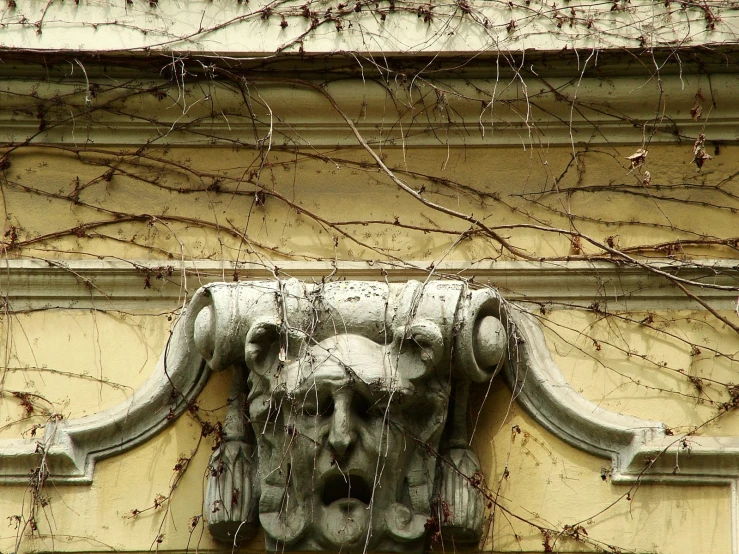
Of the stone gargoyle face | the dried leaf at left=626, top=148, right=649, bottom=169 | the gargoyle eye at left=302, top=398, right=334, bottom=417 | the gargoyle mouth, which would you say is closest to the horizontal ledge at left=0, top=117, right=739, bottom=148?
the dried leaf at left=626, top=148, right=649, bottom=169

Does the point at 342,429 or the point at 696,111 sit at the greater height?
the point at 696,111

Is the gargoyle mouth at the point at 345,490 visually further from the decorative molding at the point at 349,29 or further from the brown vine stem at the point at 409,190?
the decorative molding at the point at 349,29

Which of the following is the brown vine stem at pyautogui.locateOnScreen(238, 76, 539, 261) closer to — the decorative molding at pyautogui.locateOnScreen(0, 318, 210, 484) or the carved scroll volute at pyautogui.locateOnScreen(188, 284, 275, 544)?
the carved scroll volute at pyautogui.locateOnScreen(188, 284, 275, 544)

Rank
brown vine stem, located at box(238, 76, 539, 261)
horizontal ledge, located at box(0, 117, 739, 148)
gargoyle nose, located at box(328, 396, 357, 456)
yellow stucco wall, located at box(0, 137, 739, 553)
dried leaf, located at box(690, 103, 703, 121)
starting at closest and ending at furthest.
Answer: gargoyle nose, located at box(328, 396, 357, 456), yellow stucco wall, located at box(0, 137, 739, 553), brown vine stem, located at box(238, 76, 539, 261), dried leaf, located at box(690, 103, 703, 121), horizontal ledge, located at box(0, 117, 739, 148)

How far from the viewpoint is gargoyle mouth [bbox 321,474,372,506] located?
15.2ft

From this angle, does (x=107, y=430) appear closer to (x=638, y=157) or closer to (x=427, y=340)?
(x=427, y=340)

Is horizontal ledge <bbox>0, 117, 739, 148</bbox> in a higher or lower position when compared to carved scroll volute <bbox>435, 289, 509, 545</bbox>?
higher

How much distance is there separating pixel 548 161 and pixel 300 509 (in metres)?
1.72

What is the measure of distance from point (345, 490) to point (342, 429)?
0.30 m

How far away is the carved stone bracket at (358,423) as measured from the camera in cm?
455

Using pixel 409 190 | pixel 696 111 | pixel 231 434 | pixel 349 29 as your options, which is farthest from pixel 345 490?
pixel 696 111

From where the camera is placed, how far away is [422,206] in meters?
5.29

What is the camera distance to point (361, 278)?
16.8ft

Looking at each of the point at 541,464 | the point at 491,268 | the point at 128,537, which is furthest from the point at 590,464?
the point at 128,537
